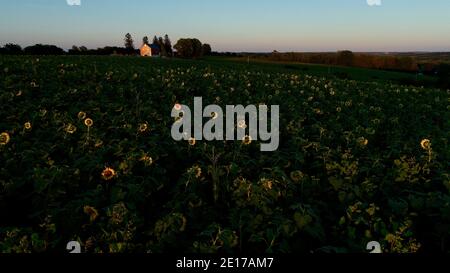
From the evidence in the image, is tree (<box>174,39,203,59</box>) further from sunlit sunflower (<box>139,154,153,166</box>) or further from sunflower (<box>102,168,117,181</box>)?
sunflower (<box>102,168,117,181</box>)

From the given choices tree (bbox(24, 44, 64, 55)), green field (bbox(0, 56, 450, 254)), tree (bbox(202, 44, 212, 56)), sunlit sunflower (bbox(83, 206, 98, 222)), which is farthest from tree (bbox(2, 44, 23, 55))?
tree (bbox(202, 44, 212, 56))

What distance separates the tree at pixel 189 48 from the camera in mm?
118125

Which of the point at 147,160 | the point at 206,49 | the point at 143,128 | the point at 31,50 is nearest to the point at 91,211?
the point at 147,160

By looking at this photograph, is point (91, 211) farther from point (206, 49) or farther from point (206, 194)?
point (206, 49)

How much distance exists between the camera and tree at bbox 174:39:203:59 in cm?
11812

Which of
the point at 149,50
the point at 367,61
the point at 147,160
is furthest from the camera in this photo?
the point at 149,50

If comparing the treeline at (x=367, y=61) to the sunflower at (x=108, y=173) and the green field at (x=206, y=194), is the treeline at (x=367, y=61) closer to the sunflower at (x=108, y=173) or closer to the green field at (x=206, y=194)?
the green field at (x=206, y=194)

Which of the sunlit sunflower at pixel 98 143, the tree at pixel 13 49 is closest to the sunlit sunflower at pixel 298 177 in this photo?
the sunlit sunflower at pixel 98 143

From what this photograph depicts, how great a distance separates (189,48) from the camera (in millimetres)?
118438
